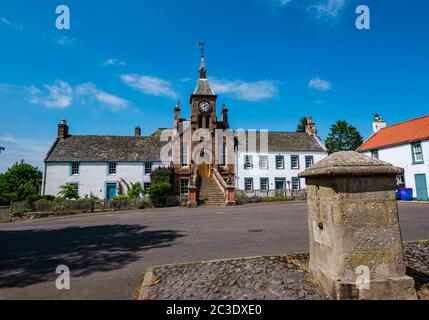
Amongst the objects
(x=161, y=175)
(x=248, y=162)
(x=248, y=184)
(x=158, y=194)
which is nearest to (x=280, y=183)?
(x=248, y=184)

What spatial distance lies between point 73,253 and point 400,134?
1216 inches

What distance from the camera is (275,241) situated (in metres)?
7.60

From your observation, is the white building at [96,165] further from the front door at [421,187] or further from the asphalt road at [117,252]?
the front door at [421,187]

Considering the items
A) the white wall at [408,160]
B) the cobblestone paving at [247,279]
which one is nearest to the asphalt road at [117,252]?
the cobblestone paving at [247,279]

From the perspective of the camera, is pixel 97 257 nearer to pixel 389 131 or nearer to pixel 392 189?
pixel 392 189

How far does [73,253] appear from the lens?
714 cm

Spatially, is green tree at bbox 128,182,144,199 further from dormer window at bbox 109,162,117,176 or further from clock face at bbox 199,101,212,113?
clock face at bbox 199,101,212,113

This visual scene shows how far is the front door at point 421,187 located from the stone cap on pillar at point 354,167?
80.7ft

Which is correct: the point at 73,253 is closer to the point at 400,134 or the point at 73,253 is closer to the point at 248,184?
the point at 248,184

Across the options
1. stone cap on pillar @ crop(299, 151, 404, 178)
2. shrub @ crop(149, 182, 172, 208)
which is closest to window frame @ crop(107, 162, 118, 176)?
shrub @ crop(149, 182, 172, 208)

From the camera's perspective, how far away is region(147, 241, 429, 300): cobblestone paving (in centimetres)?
363

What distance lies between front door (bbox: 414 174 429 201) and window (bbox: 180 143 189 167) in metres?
23.7

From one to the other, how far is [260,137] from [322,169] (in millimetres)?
33065
